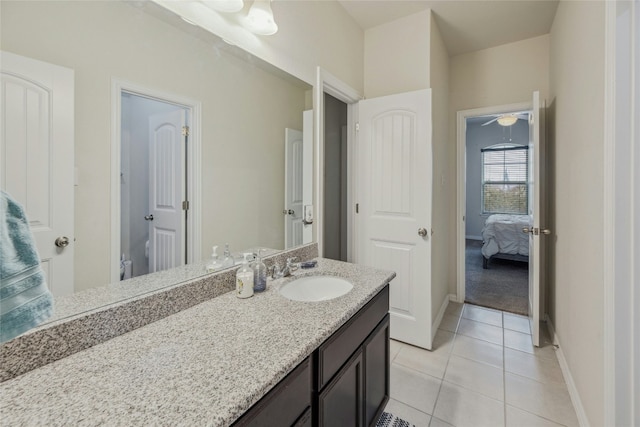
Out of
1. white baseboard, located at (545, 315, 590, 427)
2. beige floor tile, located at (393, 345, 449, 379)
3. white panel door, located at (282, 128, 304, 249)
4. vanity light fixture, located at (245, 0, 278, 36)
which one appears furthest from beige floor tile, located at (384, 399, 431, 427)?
vanity light fixture, located at (245, 0, 278, 36)

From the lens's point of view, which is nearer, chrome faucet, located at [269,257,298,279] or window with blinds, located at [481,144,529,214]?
chrome faucet, located at [269,257,298,279]

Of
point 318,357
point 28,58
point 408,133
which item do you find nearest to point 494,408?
point 318,357

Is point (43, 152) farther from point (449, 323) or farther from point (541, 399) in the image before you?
point (449, 323)

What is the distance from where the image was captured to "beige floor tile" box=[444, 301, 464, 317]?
291 centimetres

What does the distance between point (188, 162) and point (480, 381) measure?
7.14ft

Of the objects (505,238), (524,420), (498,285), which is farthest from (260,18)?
(505,238)

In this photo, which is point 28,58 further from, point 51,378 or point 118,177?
point 51,378

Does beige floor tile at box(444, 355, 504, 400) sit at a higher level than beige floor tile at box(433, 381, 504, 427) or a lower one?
higher

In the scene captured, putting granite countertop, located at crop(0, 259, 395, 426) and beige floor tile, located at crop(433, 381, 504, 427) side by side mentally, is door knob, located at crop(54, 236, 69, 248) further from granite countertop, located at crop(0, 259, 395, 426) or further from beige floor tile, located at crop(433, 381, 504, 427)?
beige floor tile, located at crop(433, 381, 504, 427)

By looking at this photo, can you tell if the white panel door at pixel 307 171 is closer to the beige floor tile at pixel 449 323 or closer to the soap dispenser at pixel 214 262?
the soap dispenser at pixel 214 262

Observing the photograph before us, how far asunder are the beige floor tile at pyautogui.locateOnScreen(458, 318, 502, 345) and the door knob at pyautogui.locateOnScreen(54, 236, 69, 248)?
2756mm

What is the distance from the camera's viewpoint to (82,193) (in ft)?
2.79

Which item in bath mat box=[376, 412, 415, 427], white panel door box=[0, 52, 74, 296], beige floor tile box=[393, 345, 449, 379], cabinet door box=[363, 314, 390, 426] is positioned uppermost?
white panel door box=[0, 52, 74, 296]

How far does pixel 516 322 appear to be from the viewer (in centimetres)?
272
